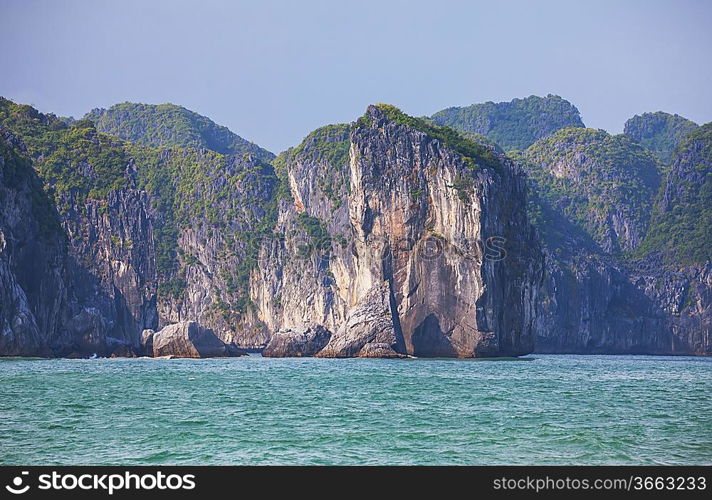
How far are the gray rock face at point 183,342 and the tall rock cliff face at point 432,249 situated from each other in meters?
11.1

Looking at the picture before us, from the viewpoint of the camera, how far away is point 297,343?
108m

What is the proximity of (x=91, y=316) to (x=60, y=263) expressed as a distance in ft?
20.1

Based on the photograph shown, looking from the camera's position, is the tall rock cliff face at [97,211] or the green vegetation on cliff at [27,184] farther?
the tall rock cliff face at [97,211]

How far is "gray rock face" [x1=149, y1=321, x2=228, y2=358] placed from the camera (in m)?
97.9

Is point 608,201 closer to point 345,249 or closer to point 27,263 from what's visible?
point 345,249

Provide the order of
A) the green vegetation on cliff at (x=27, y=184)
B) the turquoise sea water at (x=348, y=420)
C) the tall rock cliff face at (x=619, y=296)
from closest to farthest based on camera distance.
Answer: the turquoise sea water at (x=348, y=420) < the green vegetation on cliff at (x=27, y=184) < the tall rock cliff face at (x=619, y=296)

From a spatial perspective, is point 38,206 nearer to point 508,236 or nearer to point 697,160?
point 508,236

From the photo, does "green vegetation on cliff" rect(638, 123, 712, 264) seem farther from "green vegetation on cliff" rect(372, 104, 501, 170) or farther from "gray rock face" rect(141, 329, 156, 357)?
"gray rock face" rect(141, 329, 156, 357)

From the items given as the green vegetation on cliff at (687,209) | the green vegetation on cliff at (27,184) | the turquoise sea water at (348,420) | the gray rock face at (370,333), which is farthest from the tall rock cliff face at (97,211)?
the green vegetation on cliff at (687,209)

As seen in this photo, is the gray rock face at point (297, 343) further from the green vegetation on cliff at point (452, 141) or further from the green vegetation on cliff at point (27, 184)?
the green vegetation on cliff at point (27, 184)

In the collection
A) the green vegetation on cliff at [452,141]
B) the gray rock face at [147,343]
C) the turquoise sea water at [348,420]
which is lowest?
the turquoise sea water at [348,420]

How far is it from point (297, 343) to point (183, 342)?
1422 centimetres

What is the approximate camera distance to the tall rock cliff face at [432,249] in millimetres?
99062
